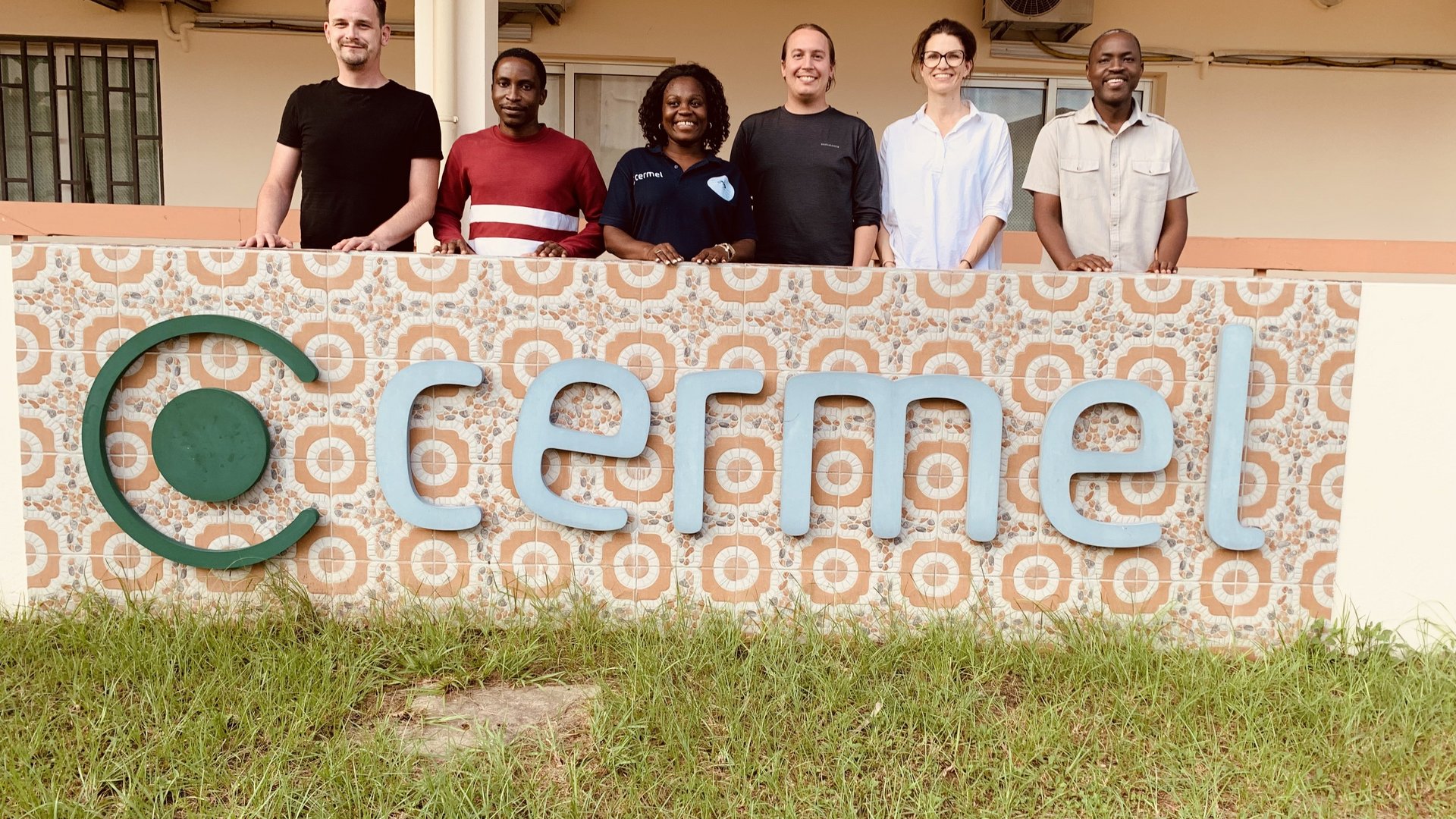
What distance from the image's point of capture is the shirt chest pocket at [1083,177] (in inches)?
122

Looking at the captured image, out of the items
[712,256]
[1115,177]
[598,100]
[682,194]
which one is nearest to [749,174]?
[682,194]

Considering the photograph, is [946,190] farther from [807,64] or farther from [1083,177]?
[807,64]

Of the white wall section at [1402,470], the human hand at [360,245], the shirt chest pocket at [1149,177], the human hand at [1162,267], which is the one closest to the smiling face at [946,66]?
the shirt chest pocket at [1149,177]

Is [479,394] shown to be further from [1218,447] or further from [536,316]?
[1218,447]

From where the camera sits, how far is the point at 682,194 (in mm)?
2988

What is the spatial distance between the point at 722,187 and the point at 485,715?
62.6 inches

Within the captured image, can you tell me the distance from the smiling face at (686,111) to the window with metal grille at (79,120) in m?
4.30

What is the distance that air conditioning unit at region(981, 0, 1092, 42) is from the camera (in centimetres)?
553

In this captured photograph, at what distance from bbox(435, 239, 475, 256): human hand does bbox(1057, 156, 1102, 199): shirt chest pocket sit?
5.89 feet

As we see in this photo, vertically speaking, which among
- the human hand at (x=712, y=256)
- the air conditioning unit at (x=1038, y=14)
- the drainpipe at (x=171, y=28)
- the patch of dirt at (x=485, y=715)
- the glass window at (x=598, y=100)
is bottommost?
the patch of dirt at (x=485, y=715)

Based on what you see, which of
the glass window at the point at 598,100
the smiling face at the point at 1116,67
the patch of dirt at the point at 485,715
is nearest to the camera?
the patch of dirt at the point at 485,715

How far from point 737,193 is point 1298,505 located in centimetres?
177

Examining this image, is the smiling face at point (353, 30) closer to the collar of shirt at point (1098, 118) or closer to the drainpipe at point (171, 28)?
the collar of shirt at point (1098, 118)

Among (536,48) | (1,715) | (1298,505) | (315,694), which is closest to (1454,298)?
(1298,505)
